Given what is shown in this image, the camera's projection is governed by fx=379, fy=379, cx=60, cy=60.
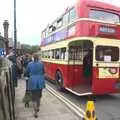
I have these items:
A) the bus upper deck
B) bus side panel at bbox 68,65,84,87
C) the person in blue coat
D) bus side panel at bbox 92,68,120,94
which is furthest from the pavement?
the bus upper deck

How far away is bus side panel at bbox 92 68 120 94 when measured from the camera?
13914mm

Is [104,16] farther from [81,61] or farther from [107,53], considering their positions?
[81,61]

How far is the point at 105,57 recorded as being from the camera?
14258mm

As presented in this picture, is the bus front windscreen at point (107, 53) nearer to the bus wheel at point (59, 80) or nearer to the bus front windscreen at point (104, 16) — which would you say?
the bus front windscreen at point (104, 16)

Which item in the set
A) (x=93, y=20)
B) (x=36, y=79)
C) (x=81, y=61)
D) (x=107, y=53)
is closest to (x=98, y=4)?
(x=93, y=20)

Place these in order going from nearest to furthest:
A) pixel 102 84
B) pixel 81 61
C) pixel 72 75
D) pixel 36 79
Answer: pixel 36 79 → pixel 102 84 → pixel 72 75 → pixel 81 61

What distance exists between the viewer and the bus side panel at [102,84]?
13914 mm

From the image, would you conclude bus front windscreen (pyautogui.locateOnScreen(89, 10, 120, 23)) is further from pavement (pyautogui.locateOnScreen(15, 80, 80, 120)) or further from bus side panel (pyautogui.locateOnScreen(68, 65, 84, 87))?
pavement (pyautogui.locateOnScreen(15, 80, 80, 120))

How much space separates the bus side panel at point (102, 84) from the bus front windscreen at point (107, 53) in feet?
1.83

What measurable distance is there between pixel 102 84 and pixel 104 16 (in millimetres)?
2633

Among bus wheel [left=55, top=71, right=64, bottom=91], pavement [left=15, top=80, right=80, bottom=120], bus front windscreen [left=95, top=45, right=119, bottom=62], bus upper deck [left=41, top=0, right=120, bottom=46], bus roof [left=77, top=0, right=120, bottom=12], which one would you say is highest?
bus roof [left=77, top=0, right=120, bottom=12]

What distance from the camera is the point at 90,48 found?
15.9 m

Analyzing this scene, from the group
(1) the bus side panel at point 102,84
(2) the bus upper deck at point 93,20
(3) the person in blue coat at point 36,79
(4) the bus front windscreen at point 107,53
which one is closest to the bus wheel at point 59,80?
(2) the bus upper deck at point 93,20

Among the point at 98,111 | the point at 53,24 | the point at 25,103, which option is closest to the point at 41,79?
the point at 25,103
